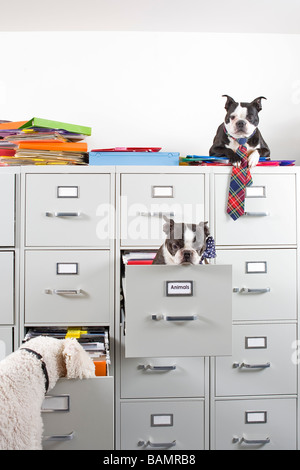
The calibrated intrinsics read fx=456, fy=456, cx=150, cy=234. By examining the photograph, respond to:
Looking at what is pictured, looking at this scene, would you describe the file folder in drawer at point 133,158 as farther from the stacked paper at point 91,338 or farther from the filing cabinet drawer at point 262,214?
the stacked paper at point 91,338

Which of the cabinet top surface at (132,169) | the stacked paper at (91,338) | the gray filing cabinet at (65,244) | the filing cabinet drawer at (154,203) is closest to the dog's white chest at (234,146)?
the cabinet top surface at (132,169)

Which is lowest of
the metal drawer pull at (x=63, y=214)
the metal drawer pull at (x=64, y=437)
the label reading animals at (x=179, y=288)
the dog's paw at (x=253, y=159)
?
the metal drawer pull at (x=64, y=437)

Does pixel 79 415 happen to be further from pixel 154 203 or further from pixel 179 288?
pixel 154 203

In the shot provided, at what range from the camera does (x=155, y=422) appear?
7.02ft

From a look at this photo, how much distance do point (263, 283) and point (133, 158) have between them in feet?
2.82

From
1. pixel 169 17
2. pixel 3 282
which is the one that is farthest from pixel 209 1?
pixel 3 282

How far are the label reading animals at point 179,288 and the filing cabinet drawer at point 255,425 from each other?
33.4 inches

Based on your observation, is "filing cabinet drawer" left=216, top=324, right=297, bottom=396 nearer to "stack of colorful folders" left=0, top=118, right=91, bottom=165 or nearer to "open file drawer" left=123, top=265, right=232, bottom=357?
"open file drawer" left=123, top=265, right=232, bottom=357

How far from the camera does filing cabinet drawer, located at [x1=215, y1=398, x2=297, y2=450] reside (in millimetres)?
2170

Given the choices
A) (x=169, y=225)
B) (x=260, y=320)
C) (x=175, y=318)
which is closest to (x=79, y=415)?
(x=175, y=318)

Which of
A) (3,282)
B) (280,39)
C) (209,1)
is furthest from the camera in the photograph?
(280,39)

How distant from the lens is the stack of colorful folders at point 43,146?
217 centimetres

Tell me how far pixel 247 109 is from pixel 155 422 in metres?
1.55

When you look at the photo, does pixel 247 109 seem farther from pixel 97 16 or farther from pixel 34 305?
pixel 34 305
